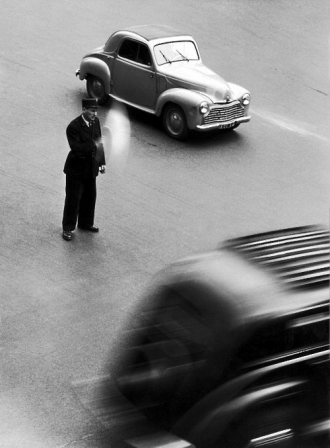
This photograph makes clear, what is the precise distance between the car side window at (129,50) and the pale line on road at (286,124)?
2.75 metres

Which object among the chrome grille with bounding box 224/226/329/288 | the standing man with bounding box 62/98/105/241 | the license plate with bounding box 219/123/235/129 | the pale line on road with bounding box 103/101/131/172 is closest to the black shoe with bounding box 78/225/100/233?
the standing man with bounding box 62/98/105/241

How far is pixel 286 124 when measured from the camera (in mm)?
15438

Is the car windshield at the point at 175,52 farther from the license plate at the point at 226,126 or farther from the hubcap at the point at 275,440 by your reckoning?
the hubcap at the point at 275,440

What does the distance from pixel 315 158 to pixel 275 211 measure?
100 inches

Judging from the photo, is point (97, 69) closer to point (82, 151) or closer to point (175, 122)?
point (175, 122)

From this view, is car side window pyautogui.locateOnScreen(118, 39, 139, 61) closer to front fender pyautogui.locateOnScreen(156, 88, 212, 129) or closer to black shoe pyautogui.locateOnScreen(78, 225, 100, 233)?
front fender pyautogui.locateOnScreen(156, 88, 212, 129)

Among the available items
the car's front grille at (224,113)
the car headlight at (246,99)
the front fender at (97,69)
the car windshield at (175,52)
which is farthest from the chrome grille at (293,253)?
the front fender at (97,69)

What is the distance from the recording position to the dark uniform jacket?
10.0m

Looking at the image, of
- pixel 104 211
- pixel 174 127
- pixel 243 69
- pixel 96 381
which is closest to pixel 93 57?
pixel 174 127

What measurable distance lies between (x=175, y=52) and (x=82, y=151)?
5786mm

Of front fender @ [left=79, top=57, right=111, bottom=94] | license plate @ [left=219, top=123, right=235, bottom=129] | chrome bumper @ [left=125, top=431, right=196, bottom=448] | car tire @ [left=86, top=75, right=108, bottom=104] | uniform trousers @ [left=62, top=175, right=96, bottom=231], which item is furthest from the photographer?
car tire @ [left=86, top=75, right=108, bottom=104]

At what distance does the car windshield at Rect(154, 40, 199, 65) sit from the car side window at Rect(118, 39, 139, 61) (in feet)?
1.47

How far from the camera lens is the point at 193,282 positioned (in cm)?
549

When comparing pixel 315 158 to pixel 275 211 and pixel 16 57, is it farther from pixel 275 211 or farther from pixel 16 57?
pixel 16 57
